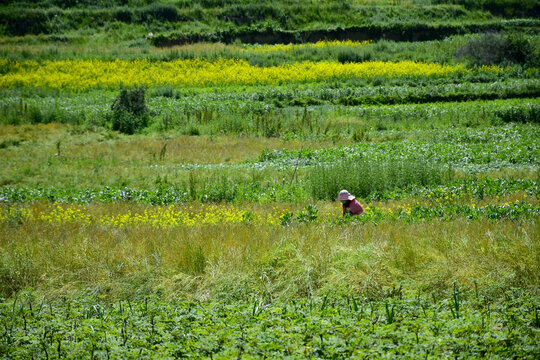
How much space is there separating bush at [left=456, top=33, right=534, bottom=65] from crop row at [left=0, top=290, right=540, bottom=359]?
3745 centimetres

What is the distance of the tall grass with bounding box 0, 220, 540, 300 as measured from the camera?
7.10 meters

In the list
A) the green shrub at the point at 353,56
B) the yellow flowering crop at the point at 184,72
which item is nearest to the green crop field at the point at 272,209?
the yellow flowering crop at the point at 184,72

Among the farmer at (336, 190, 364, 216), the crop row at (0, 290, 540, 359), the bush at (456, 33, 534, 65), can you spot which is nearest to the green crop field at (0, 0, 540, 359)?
the crop row at (0, 290, 540, 359)

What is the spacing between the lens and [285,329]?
5340 mm

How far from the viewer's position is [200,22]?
5531 cm

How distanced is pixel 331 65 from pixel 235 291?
3442 cm

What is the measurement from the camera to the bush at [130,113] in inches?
971

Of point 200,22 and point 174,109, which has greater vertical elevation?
point 200,22

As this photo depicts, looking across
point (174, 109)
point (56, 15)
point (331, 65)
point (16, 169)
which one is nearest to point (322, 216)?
point (16, 169)

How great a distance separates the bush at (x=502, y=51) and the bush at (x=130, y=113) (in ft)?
85.8

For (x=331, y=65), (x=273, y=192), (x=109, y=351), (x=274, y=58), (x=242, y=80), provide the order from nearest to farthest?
(x=109, y=351) → (x=273, y=192) → (x=242, y=80) → (x=331, y=65) → (x=274, y=58)

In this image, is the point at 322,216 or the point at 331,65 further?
the point at 331,65

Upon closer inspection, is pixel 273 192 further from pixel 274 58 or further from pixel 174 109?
pixel 274 58

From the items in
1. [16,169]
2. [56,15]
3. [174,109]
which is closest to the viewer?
[16,169]
